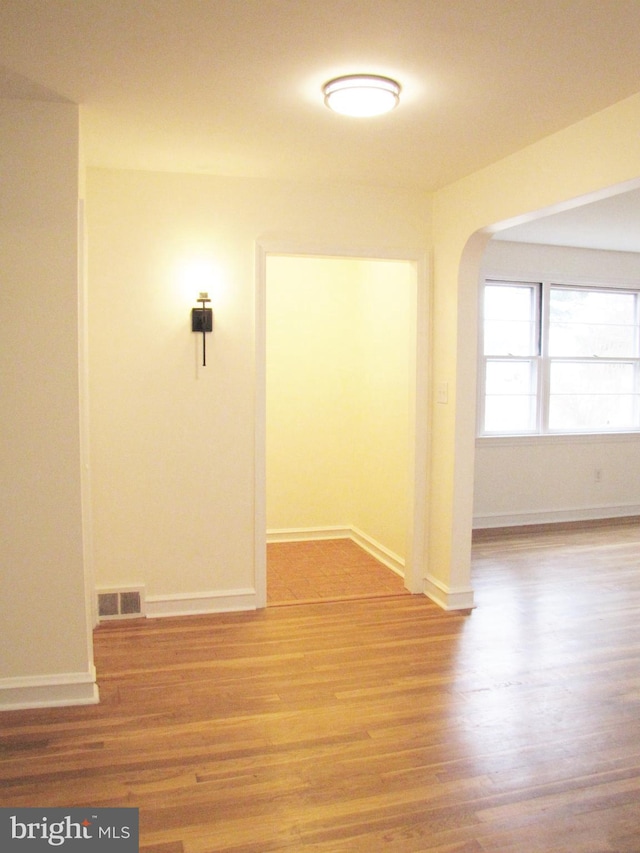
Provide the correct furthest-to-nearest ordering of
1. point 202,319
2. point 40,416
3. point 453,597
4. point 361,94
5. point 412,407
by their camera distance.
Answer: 1. point 412,407
2. point 453,597
3. point 202,319
4. point 40,416
5. point 361,94

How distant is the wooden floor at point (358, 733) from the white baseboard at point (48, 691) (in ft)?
0.24

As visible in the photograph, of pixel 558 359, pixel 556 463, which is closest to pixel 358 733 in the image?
pixel 556 463

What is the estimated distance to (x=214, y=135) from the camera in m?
3.35

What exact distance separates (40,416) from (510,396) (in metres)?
4.59

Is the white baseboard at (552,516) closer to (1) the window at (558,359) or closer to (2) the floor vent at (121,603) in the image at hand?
(1) the window at (558,359)

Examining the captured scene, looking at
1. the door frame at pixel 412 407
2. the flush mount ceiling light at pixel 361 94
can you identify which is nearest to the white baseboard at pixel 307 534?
the door frame at pixel 412 407

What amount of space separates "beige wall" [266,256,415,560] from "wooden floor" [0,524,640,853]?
1626mm

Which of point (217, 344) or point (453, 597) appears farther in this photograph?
point (453, 597)

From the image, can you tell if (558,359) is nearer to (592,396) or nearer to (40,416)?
(592,396)

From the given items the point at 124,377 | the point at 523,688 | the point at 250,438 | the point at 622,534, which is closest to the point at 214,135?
the point at 124,377

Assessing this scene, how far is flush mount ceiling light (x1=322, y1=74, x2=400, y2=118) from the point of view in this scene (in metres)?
2.66

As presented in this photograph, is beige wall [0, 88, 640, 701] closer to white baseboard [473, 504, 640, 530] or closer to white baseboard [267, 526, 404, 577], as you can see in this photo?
white baseboard [267, 526, 404, 577]

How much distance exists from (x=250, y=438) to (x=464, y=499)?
4.44 feet

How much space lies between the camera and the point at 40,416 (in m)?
3.01
